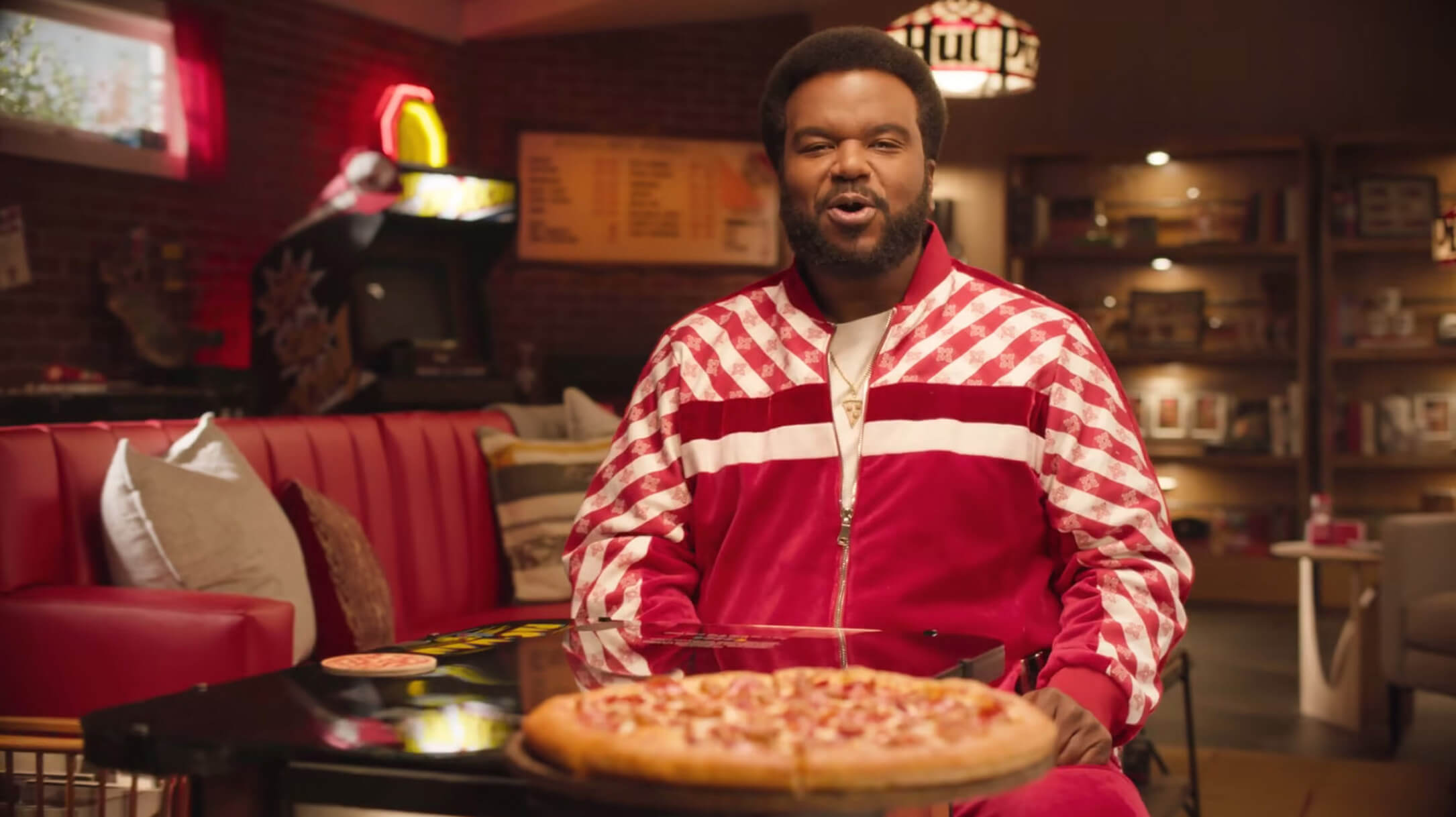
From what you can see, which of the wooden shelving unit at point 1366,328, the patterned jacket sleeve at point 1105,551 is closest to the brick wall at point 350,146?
the wooden shelving unit at point 1366,328

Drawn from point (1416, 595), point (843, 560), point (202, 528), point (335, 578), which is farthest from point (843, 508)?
point (1416, 595)

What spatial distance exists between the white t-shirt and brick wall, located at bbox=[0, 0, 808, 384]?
3.68 meters

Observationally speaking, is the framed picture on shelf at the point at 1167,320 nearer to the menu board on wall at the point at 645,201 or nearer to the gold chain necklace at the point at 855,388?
the menu board on wall at the point at 645,201

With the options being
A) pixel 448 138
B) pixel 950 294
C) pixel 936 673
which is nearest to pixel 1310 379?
pixel 448 138

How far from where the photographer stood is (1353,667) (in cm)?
470

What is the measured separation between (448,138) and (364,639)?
172 inches

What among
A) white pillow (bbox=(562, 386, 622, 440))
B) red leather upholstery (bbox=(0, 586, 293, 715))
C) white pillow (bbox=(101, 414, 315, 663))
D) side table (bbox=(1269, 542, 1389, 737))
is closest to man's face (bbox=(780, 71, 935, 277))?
red leather upholstery (bbox=(0, 586, 293, 715))

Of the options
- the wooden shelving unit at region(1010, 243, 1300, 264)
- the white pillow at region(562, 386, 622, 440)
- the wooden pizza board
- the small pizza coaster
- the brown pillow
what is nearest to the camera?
the wooden pizza board

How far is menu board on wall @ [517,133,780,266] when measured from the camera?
7.30 meters

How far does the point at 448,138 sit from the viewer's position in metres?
7.07

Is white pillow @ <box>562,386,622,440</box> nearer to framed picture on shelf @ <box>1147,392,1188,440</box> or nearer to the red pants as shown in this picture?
the red pants

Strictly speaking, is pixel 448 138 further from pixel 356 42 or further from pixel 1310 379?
pixel 1310 379

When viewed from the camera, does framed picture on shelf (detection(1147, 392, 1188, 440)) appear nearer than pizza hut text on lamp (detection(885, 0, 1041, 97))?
No

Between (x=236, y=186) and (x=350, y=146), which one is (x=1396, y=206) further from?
(x=236, y=186)
